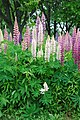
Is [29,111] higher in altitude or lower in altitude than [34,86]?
lower

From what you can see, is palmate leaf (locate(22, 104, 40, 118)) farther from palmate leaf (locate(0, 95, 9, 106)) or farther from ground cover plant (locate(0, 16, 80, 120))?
palmate leaf (locate(0, 95, 9, 106))

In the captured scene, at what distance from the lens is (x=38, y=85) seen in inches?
190

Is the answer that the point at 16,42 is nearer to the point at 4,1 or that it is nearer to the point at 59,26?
the point at 4,1

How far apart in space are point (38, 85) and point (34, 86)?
8 centimetres

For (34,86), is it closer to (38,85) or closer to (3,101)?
(38,85)

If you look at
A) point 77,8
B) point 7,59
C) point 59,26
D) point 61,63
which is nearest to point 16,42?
point 7,59

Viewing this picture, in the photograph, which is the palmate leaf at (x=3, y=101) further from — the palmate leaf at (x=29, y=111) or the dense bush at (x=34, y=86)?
the palmate leaf at (x=29, y=111)

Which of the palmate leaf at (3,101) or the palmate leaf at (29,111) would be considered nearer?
the palmate leaf at (3,101)

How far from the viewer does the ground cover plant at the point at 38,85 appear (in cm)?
480

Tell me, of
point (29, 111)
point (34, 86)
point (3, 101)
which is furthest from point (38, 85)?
point (3, 101)

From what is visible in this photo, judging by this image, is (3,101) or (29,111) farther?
(29,111)

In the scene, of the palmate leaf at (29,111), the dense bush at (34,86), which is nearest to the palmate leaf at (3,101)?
the dense bush at (34,86)

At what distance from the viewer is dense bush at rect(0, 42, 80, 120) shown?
4793 mm

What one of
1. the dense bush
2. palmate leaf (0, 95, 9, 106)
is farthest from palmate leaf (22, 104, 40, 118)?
palmate leaf (0, 95, 9, 106)
